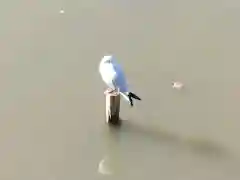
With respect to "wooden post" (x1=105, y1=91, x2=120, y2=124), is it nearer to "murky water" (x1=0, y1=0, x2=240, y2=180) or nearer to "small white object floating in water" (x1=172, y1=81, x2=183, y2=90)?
"murky water" (x1=0, y1=0, x2=240, y2=180)

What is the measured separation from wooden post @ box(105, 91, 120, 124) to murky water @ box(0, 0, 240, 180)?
0.04m

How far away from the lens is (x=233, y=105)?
2.42 meters

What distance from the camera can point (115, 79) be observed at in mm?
2246

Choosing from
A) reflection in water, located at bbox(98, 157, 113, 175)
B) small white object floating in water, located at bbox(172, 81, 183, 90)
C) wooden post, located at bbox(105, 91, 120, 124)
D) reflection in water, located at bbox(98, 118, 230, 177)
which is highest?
small white object floating in water, located at bbox(172, 81, 183, 90)

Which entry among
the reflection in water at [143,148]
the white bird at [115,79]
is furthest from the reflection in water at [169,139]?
the white bird at [115,79]

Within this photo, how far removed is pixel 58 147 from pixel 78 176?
0.16m

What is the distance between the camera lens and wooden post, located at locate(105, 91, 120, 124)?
2.26 meters

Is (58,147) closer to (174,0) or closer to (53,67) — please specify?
(53,67)

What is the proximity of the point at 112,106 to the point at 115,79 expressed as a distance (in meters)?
0.11

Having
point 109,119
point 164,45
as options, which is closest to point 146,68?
point 164,45

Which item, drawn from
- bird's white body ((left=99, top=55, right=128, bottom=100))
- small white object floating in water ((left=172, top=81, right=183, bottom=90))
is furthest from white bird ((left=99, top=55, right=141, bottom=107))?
small white object floating in water ((left=172, top=81, right=183, bottom=90))

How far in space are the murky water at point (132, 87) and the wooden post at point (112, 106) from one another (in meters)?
0.04

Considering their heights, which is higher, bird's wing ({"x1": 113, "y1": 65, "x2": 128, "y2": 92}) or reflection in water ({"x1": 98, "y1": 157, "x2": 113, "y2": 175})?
bird's wing ({"x1": 113, "y1": 65, "x2": 128, "y2": 92})

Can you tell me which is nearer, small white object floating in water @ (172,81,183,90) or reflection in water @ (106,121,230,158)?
reflection in water @ (106,121,230,158)
